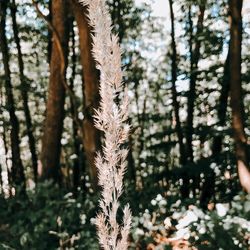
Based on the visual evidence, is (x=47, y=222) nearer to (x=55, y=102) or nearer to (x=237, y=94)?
(x=55, y=102)

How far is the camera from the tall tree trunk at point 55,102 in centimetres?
889

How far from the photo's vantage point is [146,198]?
728 cm

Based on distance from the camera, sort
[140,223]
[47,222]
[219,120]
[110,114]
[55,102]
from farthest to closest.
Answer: [219,120], [55,102], [47,222], [140,223], [110,114]

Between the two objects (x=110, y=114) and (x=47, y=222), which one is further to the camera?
(x=47, y=222)

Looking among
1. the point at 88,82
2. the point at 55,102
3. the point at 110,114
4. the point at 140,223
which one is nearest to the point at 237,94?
the point at 88,82

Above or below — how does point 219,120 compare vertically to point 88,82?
below

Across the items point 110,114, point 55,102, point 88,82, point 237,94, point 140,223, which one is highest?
point 88,82

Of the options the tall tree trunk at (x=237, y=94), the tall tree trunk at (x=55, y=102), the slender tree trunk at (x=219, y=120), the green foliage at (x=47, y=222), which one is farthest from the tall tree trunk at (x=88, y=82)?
A: the slender tree trunk at (x=219, y=120)

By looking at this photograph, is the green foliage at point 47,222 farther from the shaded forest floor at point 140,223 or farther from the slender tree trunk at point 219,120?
the slender tree trunk at point 219,120

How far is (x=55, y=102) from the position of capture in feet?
29.9

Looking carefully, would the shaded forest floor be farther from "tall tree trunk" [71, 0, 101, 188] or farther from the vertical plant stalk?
the vertical plant stalk

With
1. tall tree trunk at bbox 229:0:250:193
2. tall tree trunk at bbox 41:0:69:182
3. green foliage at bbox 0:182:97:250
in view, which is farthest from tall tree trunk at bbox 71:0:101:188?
tall tree trunk at bbox 229:0:250:193

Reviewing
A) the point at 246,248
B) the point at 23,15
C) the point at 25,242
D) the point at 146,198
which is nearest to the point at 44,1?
the point at 23,15

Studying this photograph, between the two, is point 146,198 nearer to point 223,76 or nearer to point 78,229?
point 78,229
